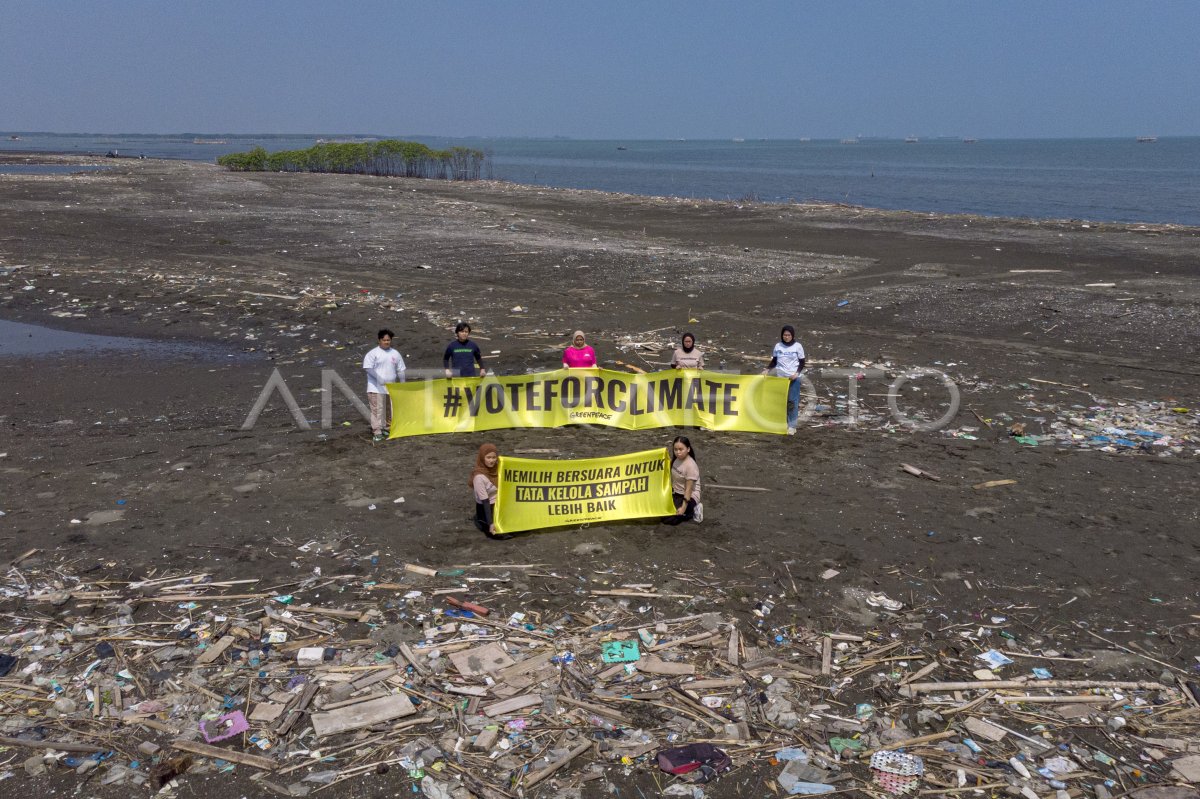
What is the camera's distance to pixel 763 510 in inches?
359

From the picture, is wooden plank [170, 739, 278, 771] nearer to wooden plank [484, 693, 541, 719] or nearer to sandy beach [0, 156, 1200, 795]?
wooden plank [484, 693, 541, 719]

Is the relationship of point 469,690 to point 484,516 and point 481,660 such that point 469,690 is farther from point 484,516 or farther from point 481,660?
point 484,516

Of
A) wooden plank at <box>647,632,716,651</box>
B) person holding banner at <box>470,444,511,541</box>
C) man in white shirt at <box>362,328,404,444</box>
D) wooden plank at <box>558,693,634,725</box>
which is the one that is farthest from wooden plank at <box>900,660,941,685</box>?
man in white shirt at <box>362,328,404,444</box>

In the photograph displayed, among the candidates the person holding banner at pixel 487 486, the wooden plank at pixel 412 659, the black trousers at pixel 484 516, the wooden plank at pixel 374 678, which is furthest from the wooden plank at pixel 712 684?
the black trousers at pixel 484 516

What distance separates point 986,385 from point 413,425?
9.15 metres

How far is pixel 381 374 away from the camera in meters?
10.9

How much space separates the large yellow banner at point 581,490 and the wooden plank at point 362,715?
269 centimetres

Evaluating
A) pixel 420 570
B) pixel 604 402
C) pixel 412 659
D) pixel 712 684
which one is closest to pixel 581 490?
pixel 420 570

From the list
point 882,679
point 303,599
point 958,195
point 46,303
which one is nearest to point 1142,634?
point 882,679

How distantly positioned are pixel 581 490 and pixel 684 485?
1.05 metres

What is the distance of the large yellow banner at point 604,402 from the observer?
11.5 meters

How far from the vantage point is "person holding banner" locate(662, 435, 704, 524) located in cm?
859

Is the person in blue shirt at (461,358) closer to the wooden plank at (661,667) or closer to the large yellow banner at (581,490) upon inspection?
the large yellow banner at (581,490)

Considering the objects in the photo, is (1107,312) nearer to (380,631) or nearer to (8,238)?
(380,631)
